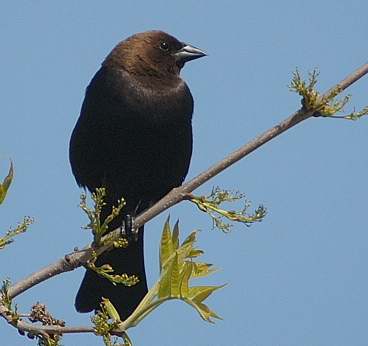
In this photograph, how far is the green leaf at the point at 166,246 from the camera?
1957 millimetres

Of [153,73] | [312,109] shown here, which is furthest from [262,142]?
[153,73]

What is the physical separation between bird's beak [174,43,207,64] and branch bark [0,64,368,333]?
2.07 m

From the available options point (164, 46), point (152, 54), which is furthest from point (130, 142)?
point (164, 46)

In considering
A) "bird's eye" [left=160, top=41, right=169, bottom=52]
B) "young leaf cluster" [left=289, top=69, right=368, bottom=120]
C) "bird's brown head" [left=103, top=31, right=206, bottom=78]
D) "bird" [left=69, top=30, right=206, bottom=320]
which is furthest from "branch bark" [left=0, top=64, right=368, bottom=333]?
"bird's eye" [left=160, top=41, right=169, bottom=52]

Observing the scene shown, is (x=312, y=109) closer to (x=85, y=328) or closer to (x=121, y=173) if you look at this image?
(x=85, y=328)

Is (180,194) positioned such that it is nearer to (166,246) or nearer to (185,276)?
(166,246)

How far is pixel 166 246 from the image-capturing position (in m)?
1.98

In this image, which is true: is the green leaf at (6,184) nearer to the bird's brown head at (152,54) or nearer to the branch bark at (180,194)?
the branch bark at (180,194)

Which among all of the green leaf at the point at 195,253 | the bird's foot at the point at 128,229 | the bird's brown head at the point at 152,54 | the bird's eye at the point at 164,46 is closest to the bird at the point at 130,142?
the bird's brown head at the point at 152,54

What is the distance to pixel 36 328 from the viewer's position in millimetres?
1853

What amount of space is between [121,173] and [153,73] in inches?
22.3

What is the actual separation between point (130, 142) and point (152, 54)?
66 centimetres

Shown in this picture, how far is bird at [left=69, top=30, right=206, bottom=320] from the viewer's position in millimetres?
3707

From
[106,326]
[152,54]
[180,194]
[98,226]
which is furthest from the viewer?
[152,54]
